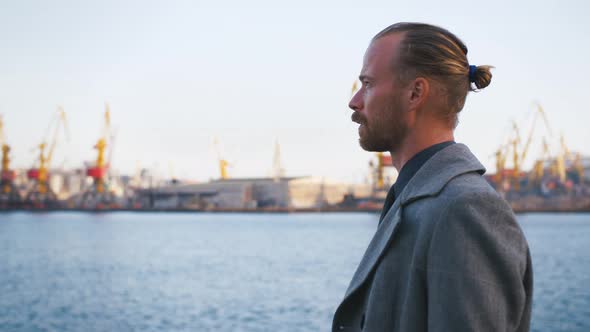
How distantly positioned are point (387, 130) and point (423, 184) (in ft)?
0.54

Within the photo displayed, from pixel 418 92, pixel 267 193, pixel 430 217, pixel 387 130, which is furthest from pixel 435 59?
pixel 267 193

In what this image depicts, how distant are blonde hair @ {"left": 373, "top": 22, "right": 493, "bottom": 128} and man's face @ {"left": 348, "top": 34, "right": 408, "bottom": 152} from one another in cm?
2

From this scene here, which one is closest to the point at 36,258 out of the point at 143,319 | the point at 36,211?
the point at 143,319

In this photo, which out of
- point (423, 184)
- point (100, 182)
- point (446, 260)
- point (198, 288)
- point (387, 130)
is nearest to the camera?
point (446, 260)

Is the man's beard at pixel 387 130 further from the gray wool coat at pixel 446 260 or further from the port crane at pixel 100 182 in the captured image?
the port crane at pixel 100 182

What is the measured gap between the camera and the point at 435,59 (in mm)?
1365

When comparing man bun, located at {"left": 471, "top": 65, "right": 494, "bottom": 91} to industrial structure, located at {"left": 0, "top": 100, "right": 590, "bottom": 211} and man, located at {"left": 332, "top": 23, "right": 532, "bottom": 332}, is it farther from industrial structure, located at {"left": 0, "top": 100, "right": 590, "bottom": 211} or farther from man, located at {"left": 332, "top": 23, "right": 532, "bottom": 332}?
industrial structure, located at {"left": 0, "top": 100, "right": 590, "bottom": 211}

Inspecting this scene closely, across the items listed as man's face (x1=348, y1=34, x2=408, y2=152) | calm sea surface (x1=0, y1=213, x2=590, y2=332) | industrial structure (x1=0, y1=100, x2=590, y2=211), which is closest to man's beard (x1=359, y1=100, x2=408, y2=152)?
man's face (x1=348, y1=34, x2=408, y2=152)

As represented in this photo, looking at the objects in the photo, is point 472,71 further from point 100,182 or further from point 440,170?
point 100,182

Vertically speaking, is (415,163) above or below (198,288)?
A: above

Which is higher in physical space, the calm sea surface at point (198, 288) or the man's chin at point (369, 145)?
the man's chin at point (369, 145)

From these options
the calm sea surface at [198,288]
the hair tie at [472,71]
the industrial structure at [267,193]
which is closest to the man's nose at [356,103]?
the hair tie at [472,71]

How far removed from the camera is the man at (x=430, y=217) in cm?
119

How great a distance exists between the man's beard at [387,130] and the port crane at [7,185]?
99938 mm
